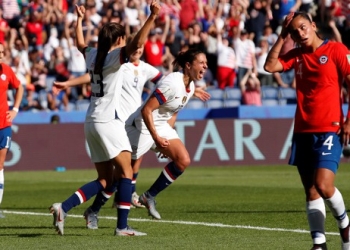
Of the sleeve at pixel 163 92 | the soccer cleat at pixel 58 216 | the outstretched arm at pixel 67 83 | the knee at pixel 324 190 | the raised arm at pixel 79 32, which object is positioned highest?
the raised arm at pixel 79 32

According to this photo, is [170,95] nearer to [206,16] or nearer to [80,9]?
[80,9]

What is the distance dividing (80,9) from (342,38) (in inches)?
738

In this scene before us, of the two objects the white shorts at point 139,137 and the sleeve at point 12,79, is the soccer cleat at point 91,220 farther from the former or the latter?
the sleeve at point 12,79

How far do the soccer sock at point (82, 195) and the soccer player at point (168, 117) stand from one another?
0.86m

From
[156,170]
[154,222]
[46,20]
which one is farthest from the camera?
[46,20]

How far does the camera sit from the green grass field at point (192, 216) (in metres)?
10.1

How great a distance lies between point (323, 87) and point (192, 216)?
14.9ft

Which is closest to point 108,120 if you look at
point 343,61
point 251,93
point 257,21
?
point 343,61

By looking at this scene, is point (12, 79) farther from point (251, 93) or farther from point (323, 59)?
point (251, 93)

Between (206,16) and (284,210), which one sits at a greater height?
(284,210)

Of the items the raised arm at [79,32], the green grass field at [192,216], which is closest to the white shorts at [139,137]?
the green grass field at [192,216]

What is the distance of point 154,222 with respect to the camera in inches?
484

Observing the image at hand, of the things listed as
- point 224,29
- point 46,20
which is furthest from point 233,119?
point 46,20

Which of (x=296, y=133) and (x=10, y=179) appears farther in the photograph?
(x=10, y=179)
